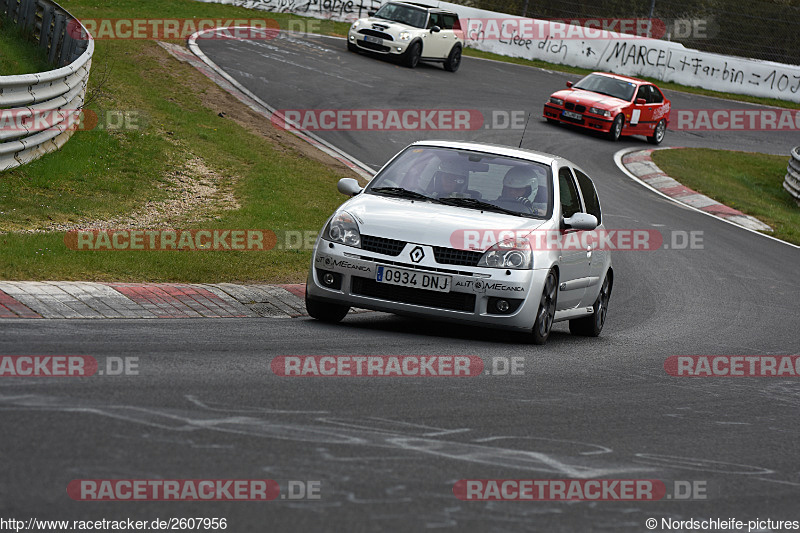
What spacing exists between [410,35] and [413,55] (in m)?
0.55

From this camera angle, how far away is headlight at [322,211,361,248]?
30.5 ft

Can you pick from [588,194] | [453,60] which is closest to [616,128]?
[453,60]

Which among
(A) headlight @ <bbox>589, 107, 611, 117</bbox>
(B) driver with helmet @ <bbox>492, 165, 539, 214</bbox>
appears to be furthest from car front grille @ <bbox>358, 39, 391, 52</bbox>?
(B) driver with helmet @ <bbox>492, 165, 539, 214</bbox>

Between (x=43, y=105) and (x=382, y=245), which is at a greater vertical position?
(x=382, y=245)

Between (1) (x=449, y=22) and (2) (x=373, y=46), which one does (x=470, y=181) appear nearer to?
(2) (x=373, y=46)

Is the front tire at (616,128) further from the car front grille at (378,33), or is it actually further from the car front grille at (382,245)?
the car front grille at (382,245)

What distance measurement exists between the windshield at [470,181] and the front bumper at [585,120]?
18304mm

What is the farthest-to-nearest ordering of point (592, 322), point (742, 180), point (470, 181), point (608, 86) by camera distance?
point (608, 86), point (742, 180), point (592, 322), point (470, 181)

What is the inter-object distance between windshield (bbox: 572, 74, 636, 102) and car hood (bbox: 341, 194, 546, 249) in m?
20.4

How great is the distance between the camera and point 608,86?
1171 inches

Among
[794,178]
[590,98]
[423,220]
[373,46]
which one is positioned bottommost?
[794,178]

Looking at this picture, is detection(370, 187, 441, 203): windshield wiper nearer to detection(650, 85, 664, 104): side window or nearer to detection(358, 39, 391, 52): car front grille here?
detection(650, 85, 664, 104): side window

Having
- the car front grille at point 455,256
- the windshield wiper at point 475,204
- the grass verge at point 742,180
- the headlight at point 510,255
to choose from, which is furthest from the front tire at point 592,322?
the grass verge at point 742,180

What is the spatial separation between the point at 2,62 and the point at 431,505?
15.9 meters
